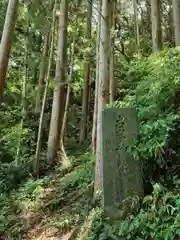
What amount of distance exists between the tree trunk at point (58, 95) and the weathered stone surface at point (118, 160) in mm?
4615

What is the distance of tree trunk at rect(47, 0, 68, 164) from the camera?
356 inches

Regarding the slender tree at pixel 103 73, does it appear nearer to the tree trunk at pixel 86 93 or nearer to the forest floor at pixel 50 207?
the forest floor at pixel 50 207

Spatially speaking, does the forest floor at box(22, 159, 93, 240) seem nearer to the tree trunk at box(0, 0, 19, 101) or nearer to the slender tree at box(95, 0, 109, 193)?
Answer: the slender tree at box(95, 0, 109, 193)

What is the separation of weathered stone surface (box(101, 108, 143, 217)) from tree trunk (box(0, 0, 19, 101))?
3582 mm

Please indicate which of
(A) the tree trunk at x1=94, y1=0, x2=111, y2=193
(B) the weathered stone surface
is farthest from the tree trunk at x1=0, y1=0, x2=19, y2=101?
(B) the weathered stone surface

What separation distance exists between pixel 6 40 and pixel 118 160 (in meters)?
4.57

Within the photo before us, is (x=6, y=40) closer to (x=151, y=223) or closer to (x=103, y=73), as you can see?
(x=103, y=73)

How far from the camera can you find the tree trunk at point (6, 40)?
7.09 meters

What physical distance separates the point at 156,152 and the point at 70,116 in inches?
386

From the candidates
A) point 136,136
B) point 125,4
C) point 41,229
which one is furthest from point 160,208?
point 125,4

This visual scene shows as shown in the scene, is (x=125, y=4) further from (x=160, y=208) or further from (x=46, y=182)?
(x=160, y=208)

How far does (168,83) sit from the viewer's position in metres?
4.98

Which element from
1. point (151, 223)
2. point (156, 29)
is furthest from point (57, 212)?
point (156, 29)

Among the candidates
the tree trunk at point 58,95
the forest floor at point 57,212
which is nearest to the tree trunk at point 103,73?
the forest floor at point 57,212
